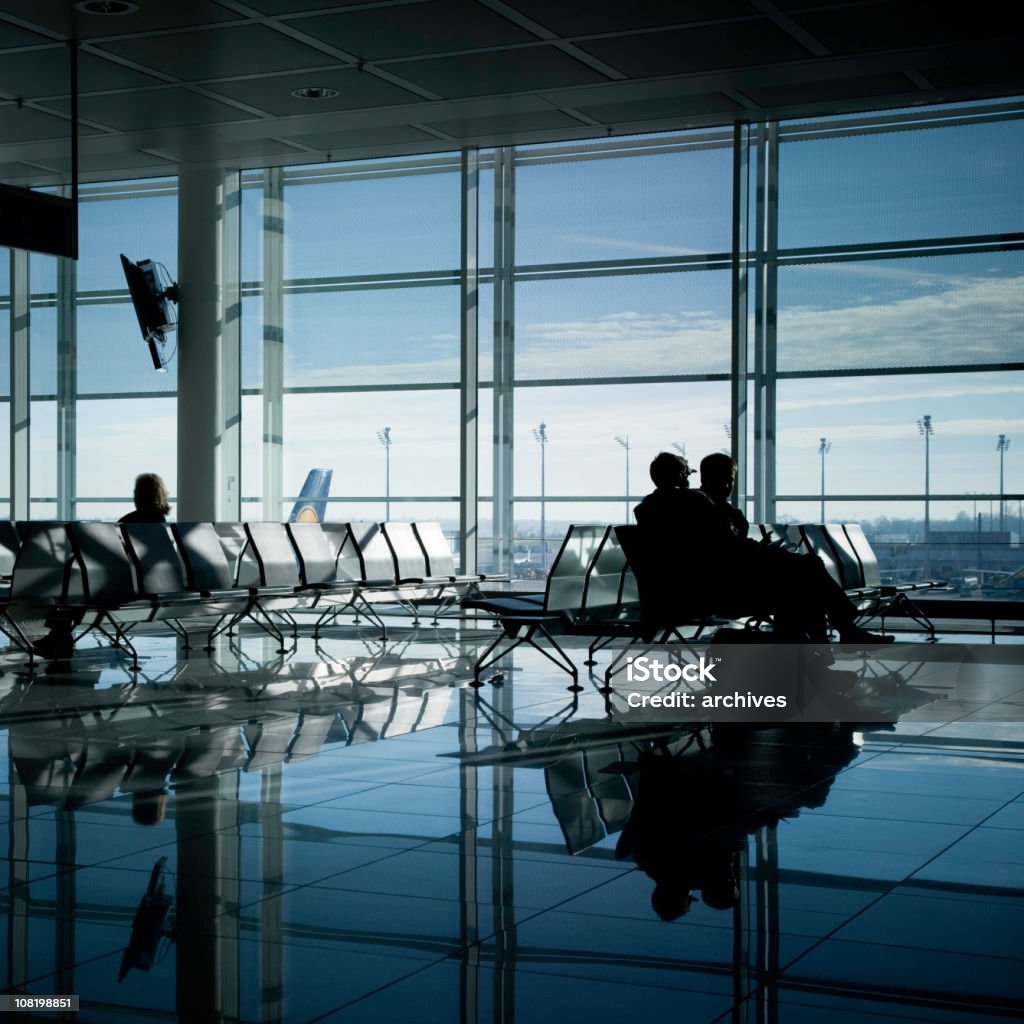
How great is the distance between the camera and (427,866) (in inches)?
131

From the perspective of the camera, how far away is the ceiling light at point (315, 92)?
9969mm

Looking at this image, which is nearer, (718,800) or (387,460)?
(718,800)

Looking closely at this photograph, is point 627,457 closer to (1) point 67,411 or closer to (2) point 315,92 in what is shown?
(2) point 315,92

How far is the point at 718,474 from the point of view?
683 centimetres

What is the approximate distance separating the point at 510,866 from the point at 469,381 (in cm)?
923

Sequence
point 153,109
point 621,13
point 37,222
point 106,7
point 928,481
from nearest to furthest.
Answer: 1. point 106,7
2. point 621,13
3. point 37,222
4. point 153,109
5. point 928,481

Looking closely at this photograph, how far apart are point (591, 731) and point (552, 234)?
7.50 metres

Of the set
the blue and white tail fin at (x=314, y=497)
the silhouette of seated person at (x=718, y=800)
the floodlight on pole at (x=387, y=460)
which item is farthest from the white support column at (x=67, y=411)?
the silhouette of seated person at (x=718, y=800)

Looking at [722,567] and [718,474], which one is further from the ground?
[718,474]

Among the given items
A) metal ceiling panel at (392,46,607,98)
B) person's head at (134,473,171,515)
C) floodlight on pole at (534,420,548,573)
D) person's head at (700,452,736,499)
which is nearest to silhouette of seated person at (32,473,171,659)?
person's head at (134,473,171,515)

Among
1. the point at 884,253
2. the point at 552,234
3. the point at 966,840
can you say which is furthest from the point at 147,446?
the point at 966,840

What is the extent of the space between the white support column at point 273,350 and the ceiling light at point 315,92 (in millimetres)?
3097

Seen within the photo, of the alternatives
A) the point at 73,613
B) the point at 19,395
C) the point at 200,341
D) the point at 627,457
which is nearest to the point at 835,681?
the point at 73,613

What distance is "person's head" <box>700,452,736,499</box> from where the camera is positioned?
22.4 feet
